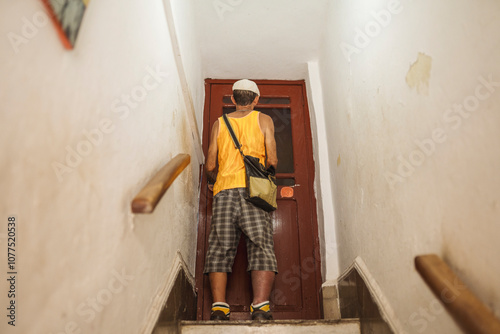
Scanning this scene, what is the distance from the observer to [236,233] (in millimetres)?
2750

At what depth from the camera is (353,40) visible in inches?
104

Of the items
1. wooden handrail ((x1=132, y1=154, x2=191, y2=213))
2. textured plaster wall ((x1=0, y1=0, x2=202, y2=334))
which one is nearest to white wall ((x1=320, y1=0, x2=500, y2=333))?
wooden handrail ((x1=132, y1=154, x2=191, y2=213))

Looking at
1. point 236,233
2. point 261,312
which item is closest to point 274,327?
point 261,312

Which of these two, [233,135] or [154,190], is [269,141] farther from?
[154,190]

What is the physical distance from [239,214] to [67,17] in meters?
1.92

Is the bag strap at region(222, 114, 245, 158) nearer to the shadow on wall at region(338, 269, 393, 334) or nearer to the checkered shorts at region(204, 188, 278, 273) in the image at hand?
the checkered shorts at region(204, 188, 278, 273)

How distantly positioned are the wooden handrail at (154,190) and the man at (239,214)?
3.18 feet

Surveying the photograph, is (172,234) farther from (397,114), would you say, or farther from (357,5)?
(357,5)

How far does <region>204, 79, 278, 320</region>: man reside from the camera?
254 centimetres

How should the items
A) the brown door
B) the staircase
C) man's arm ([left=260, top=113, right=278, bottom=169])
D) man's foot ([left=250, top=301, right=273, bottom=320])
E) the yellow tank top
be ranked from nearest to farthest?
the staircase
man's foot ([left=250, top=301, right=273, bottom=320])
the yellow tank top
man's arm ([left=260, top=113, right=278, bottom=169])
the brown door

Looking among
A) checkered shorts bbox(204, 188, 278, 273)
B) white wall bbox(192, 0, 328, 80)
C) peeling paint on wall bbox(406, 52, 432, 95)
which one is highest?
white wall bbox(192, 0, 328, 80)

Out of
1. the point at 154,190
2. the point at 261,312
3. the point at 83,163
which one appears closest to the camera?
the point at 83,163

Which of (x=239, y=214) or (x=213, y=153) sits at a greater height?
(x=213, y=153)

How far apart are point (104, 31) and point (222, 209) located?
168 centimetres
